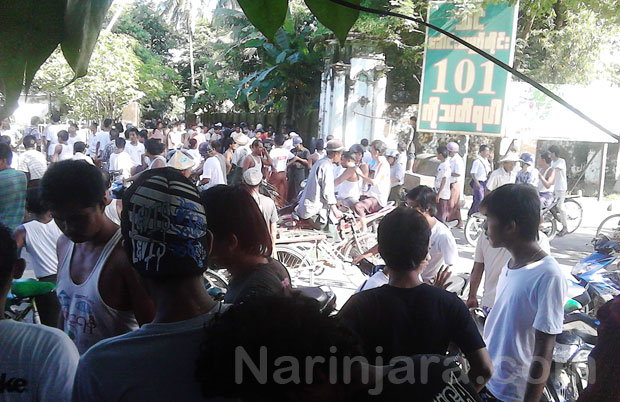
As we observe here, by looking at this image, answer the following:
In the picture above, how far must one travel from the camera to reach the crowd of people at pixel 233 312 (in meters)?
0.95

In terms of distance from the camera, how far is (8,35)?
65 centimetres

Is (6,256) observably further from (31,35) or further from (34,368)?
(31,35)

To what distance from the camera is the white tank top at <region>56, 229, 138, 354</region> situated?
6.14 ft

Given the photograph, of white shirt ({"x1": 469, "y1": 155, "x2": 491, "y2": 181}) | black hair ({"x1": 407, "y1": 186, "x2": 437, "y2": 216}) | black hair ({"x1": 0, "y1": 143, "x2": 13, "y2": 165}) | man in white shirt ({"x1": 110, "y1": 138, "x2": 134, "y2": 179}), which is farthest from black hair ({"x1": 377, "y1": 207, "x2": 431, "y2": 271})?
man in white shirt ({"x1": 110, "y1": 138, "x2": 134, "y2": 179})

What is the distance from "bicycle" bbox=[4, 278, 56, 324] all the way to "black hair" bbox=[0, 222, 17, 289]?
5.22ft

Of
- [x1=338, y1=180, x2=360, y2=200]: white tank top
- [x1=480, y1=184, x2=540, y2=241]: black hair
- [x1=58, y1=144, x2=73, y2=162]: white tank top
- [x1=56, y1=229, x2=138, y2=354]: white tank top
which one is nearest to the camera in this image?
[x1=56, y1=229, x2=138, y2=354]: white tank top

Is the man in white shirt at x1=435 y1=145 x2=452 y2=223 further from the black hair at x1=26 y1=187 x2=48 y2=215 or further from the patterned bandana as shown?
the patterned bandana

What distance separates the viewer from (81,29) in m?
0.69

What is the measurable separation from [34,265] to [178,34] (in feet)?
105

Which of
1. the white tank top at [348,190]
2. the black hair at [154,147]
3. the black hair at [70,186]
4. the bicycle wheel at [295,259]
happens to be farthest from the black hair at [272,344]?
the black hair at [154,147]

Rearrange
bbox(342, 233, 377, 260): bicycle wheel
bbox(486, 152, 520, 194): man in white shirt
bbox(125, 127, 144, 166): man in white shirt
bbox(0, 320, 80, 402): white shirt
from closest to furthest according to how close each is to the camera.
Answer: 1. bbox(0, 320, 80, 402): white shirt
2. bbox(342, 233, 377, 260): bicycle wheel
3. bbox(486, 152, 520, 194): man in white shirt
4. bbox(125, 127, 144, 166): man in white shirt

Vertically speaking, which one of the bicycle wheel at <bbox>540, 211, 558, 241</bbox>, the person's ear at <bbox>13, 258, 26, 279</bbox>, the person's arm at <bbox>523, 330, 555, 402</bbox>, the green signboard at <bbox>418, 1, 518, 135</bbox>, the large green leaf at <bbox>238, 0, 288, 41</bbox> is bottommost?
the bicycle wheel at <bbox>540, 211, 558, 241</bbox>

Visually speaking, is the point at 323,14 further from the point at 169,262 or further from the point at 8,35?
the point at 169,262

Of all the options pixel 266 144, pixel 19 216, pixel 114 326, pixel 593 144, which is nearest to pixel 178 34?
pixel 266 144
